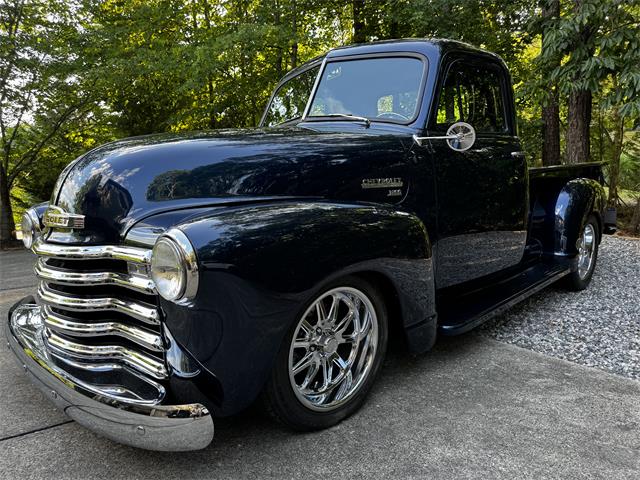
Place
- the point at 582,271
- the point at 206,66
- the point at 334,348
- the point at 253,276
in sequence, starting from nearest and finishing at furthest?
the point at 253,276, the point at 334,348, the point at 582,271, the point at 206,66

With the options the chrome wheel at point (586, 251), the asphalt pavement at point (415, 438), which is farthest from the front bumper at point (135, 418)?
the chrome wheel at point (586, 251)

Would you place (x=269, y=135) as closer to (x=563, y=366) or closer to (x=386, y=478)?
(x=386, y=478)

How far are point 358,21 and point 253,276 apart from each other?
10455 mm

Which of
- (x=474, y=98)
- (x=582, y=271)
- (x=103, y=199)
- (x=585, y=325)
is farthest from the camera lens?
(x=582, y=271)

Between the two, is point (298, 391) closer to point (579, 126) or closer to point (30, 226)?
point (30, 226)

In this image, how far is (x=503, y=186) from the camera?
Result: 3514 mm

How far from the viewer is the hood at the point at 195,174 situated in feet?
7.02

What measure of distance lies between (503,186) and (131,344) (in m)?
2.72

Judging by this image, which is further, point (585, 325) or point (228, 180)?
point (585, 325)

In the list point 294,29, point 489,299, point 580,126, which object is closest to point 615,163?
point 580,126

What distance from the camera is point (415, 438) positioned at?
86.4 inches

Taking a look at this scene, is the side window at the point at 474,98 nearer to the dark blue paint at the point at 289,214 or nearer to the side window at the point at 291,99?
the dark blue paint at the point at 289,214

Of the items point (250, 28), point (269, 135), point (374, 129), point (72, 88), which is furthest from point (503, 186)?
point (72, 88)

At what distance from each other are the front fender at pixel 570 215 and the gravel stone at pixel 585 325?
51cm
